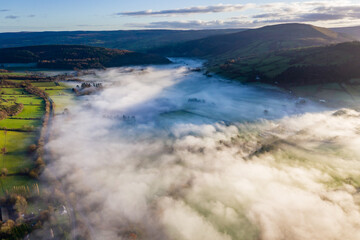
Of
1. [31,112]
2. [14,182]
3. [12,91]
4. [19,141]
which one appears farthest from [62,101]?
[14,182]

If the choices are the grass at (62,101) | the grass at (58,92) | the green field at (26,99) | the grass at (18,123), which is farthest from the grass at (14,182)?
the grass at (58,92)

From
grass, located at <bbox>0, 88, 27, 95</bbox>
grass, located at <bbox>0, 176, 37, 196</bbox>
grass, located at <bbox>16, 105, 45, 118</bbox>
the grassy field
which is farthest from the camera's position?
grass, located at <bbox>0, 88, 27, 95</bbox>

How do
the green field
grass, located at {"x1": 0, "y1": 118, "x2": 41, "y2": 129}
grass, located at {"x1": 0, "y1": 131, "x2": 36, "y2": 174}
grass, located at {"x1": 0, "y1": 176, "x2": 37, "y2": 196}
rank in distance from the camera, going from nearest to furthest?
grass, located at {"x1": 0, "y1": 176, "x2": 37, "y2": 196} → grass, located at {"x1": 0, "y1": 131, "x2": 36, "y2": 174} → grass, located at {"x1": 0, "y1": 118, "x2": 41, "y2": 129} → the green field

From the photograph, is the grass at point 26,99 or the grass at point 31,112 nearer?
the grass at point 31,112

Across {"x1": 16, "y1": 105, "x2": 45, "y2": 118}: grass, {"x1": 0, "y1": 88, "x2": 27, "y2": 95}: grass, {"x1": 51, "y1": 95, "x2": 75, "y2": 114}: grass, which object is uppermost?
{"x1": 0, "y1": 88, "x2": 27, "y2": 95}: grass

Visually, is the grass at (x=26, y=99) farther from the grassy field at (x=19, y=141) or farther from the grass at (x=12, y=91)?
the grass at (x=12, y=91)

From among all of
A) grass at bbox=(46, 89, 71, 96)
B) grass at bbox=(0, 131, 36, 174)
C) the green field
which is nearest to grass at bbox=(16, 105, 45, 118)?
the green field

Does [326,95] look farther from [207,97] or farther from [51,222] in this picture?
[51,222]

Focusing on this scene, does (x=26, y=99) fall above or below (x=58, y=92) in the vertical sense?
above

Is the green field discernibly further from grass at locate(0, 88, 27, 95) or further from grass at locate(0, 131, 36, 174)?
grass at locate(0, 131, 36, 174)

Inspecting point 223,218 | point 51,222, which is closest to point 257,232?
point 223,218

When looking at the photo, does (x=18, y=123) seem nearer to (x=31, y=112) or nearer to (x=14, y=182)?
(x=31, y=112)
